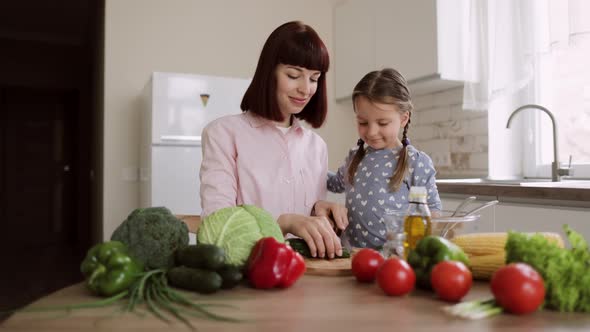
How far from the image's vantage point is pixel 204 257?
852 millimetres

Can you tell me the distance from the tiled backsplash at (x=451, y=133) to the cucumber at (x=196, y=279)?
8.54 feet

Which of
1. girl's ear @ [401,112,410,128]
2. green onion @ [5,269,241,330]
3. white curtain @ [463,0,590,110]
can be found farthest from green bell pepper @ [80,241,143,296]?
white curtain @ [463,0,590,110]

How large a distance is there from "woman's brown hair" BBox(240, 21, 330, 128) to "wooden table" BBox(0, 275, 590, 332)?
825 mm

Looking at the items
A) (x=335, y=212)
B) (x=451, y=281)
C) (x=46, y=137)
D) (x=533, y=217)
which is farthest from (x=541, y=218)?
(x=46, y=137)

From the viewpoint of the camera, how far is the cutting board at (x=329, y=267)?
40.5 inches

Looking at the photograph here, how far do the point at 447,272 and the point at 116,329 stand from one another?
483 mm

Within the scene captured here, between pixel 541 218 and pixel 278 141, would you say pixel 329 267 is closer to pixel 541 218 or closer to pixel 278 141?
pixel 278 141

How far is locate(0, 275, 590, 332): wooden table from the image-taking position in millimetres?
669

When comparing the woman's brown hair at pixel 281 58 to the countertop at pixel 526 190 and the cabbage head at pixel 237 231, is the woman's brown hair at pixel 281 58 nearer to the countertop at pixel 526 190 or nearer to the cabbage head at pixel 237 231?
the cabbage head at pixel 237 231

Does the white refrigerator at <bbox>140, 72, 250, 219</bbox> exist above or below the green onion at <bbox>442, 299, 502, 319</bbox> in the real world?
above

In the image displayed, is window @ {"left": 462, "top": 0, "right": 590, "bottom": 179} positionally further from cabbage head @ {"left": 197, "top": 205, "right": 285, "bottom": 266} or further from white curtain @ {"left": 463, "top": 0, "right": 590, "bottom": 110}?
cabbage head @ {"left": 197, "top": 205, "right": 285, "bottom": 266}

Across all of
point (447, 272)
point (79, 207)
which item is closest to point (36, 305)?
point (447, 272)

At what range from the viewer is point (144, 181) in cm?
369

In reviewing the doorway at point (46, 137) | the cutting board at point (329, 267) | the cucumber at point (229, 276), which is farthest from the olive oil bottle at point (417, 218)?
the doorway at point (46, 137)
